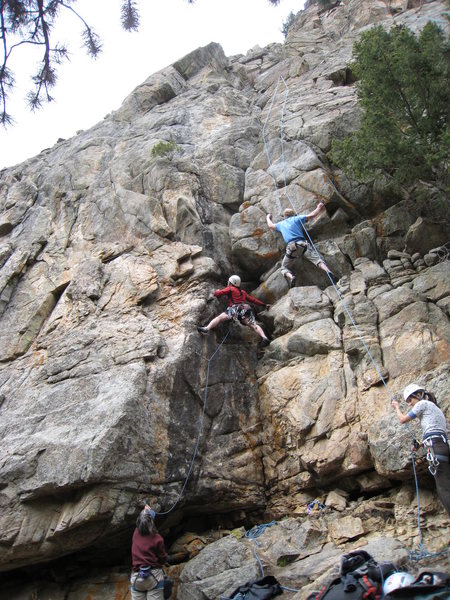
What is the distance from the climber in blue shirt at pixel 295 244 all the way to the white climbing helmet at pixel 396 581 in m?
7.31

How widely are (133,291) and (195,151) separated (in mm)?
6458

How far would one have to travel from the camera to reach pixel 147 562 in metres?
7.53

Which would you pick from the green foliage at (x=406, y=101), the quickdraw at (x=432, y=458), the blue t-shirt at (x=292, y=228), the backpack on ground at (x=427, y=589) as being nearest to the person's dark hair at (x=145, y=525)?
the backpack on ground at (x=427, y=589)

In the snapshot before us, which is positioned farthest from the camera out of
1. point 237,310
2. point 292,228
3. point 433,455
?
point 292,228

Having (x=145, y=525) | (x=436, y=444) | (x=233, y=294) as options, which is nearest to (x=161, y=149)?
(x=233, y=294)

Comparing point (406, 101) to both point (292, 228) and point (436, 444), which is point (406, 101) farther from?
point (436, 444)

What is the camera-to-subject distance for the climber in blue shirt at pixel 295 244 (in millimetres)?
11906

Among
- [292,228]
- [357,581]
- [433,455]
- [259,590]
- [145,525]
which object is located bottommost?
[259,590]

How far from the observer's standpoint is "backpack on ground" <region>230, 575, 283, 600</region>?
6770mm

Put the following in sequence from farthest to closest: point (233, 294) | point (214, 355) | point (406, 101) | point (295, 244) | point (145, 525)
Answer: point (295, 244), point (233, 294), point (214, 355), point (406, 101), point (145, 525)

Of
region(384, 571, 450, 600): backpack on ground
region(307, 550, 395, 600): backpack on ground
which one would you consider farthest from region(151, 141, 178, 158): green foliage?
region(384, 571, 450, 600): backpack on ground

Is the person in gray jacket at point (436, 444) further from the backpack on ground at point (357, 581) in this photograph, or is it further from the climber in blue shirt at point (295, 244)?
Answer: the climber in blue shirt at point (295, 244)

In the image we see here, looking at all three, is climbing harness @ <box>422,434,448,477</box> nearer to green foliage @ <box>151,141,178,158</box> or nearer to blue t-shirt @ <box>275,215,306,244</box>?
blue t-shirt @ <box>275,215,306,244</box>

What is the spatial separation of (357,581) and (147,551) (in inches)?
136
